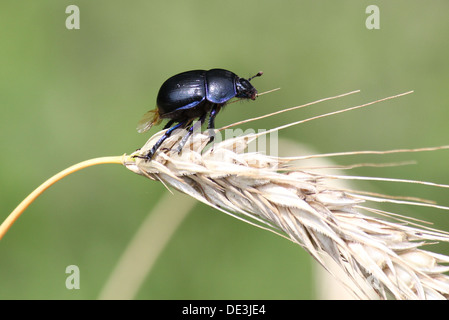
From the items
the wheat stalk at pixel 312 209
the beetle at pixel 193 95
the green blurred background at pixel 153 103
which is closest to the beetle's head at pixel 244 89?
the beetle at pixel 193 95

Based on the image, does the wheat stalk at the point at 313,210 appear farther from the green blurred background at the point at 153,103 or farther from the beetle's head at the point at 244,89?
the green blurred background at the point at 153,103

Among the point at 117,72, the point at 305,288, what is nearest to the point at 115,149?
the point at 117,72

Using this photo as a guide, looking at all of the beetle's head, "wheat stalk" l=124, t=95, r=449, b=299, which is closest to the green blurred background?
the beetle's head

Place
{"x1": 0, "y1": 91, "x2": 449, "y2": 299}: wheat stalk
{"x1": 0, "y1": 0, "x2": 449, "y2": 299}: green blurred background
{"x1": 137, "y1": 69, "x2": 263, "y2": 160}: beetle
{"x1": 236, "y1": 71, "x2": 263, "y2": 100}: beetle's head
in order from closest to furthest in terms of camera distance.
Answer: {"x1": 0, "y1": 91, "x2": 449, "y2": 299}: wheat stalk < {"x1": 137, "y1": 69, "x2": 263, "y2": 160}: beetle < {"x1": 236, "y1": 71, "x2": 263, "y2": 100}: beetle's head < {"x1": 0, "y1": 0, "x2": 449, "y2": 299}: green blurred background

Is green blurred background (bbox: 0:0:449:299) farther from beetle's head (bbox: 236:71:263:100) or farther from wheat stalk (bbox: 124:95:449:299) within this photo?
wheat stalk (bbox: 124:95:449:299)
